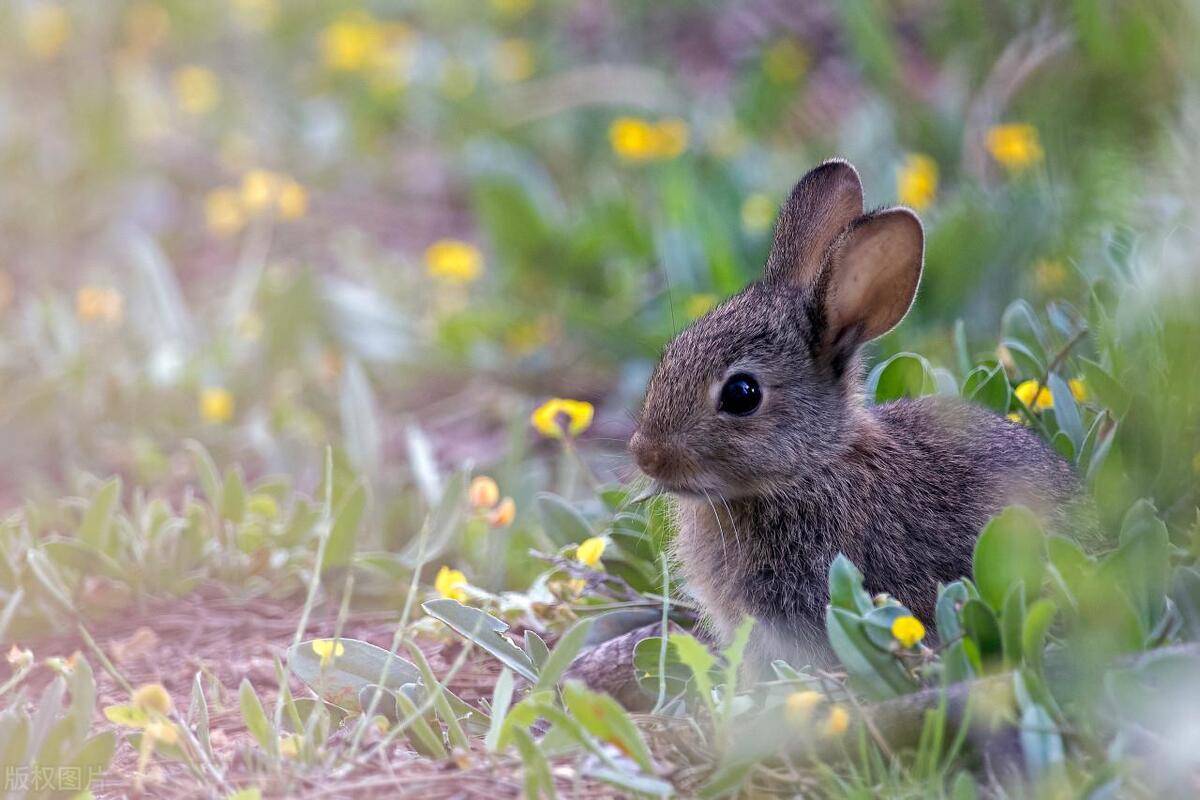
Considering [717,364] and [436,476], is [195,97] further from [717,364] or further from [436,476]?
[717,364]

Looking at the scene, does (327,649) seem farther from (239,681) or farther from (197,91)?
(197,91)

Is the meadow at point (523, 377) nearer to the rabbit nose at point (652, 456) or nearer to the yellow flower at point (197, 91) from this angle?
the yellow flower at point (197, 91)

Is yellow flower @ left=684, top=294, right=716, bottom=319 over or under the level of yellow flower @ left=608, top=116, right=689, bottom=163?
under

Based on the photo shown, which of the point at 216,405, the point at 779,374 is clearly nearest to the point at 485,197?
the point at 216,405

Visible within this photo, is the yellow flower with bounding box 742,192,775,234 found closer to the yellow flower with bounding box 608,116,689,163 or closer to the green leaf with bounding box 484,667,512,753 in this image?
the yellow flower with bounding box 608,116,689,163

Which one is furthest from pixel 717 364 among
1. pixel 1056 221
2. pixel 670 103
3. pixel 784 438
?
pixel 670 103

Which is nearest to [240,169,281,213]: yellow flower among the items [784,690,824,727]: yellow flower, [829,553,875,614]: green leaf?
[829,553,875,614]: green leaf

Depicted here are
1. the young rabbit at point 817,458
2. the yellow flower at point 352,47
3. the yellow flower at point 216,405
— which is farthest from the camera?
the yellow flower at point 352,47

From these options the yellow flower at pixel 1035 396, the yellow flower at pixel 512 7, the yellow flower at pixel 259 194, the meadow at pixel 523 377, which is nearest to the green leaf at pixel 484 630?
the meadow at pixel 523 377
